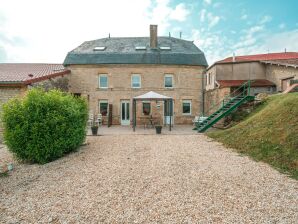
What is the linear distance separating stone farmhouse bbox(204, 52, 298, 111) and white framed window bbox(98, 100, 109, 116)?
963 centimetres

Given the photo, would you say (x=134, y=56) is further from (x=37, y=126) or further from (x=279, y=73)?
(x=37, y=126)

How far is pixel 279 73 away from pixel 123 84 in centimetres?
1334

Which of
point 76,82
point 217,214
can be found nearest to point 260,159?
point 217,214

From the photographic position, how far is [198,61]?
20.5m

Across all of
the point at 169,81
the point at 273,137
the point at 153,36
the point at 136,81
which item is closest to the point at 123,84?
the point at 136,81

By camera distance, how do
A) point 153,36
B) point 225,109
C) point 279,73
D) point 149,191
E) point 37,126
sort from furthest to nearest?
point 153,36 < point 279,73 < point 225,109 < point 37,126 < point 149,191

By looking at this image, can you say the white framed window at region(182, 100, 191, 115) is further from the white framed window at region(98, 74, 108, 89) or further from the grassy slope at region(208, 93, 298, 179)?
the grassy slope at region(208, 93, 298, 179)

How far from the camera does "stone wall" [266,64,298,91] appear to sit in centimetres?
1594

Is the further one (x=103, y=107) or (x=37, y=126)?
(x=103, y=107)

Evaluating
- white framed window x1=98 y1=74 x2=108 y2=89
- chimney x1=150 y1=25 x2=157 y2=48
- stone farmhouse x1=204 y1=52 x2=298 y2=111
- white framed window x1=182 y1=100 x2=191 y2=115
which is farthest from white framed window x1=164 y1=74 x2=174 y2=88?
white framed window x1=98 y1=74 x2=108 y2=89

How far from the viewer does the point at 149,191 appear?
4660 mm

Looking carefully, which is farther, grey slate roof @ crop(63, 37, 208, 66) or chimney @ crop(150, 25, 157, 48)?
chimney @ crop(150, 25, 157, 48)

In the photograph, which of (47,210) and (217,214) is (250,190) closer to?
(217,214)

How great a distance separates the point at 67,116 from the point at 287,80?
52.7ft
